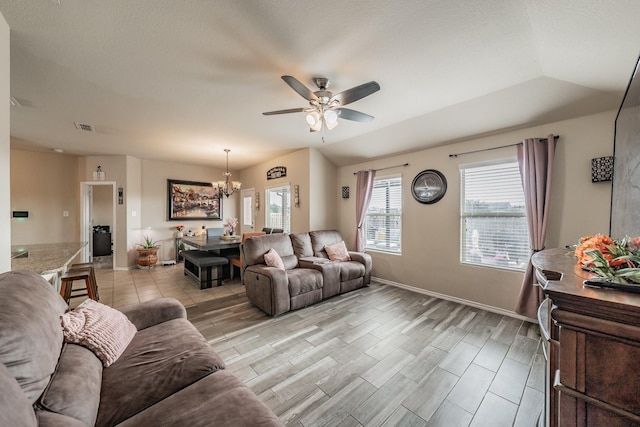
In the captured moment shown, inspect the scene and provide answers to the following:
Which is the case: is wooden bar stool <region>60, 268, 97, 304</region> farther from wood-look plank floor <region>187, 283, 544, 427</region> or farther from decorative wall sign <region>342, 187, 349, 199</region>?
decorative wall sign <region>342, 187, 349, 199</region>

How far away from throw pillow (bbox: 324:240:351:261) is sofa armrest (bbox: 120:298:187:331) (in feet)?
8.45

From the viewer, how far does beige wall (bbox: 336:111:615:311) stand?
8.24 ft

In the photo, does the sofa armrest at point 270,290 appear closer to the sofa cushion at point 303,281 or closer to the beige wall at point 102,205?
the sofa cushion at point 303,281

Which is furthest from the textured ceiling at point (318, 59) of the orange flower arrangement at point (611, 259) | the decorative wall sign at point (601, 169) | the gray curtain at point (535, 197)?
Answer: the orange flower arrangement at point (611, 259)

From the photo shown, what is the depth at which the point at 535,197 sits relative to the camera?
276cm

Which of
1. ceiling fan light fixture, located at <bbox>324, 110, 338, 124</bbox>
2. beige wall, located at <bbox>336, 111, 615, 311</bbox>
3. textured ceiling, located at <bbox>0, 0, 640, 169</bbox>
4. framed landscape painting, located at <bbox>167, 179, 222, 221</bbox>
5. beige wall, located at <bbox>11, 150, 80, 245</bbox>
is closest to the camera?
textured ceiling, located at <bbox>0, 0, 640, 169</bbox>

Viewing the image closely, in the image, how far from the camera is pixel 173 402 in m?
1.03

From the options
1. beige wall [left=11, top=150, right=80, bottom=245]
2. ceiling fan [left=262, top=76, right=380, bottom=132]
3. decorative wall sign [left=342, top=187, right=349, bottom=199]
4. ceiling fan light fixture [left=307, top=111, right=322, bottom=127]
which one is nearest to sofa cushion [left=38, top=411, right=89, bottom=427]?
ceiling fan [left=262, top=76, right=380, bottom=132]

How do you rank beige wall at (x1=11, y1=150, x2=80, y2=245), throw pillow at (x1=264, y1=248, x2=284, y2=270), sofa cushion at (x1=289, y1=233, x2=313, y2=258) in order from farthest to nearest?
beige wall at (x1=11, y1=150, x2=80, y2=245) → sofa cushion at (x1=289, y1=233, x2=313, y2=258) → throw pillow at (x1=264, y1=248, x2=284, y2=270)

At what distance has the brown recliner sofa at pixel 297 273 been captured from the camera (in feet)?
9.89

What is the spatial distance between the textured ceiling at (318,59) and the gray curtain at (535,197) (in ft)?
1.13

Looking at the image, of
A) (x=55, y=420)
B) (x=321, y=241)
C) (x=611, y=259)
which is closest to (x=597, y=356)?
(x=611, y=259)

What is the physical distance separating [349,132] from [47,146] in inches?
232

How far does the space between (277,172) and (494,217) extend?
4.31 metres
